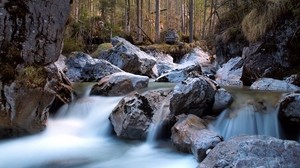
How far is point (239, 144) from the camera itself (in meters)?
4.50

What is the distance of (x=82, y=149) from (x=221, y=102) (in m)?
2.94

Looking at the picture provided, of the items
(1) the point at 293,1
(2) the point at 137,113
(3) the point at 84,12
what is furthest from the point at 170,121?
(3) the point at 84,12

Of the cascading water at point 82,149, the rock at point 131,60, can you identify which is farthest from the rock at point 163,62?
the cascading water at point 82,149

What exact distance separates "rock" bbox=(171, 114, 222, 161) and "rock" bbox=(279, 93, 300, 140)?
4.80 ft

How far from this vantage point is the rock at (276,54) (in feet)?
32.4

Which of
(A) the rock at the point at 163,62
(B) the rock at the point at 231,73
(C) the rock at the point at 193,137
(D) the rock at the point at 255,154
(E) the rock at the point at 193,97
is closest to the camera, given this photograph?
(D) the rock at the point at 255,154

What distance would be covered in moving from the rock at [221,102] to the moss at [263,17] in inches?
161

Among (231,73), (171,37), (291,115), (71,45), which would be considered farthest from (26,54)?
(171,37)

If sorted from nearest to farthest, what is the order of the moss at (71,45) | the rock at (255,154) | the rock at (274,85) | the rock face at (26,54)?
the rock at (255,154), the rock face at (26,54), the rock at (274,85), the moss at (71,45)

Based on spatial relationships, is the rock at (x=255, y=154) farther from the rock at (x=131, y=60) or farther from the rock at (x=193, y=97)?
the rock at (x=131, y=60)

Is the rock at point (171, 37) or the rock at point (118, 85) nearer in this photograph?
the rock at point (118, 85)

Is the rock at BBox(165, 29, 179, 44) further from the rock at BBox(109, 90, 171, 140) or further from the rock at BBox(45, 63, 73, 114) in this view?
the rock at BBox(109, 90, 171, 140)

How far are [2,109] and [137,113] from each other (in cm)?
254

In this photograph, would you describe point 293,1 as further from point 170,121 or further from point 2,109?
point 2,109
